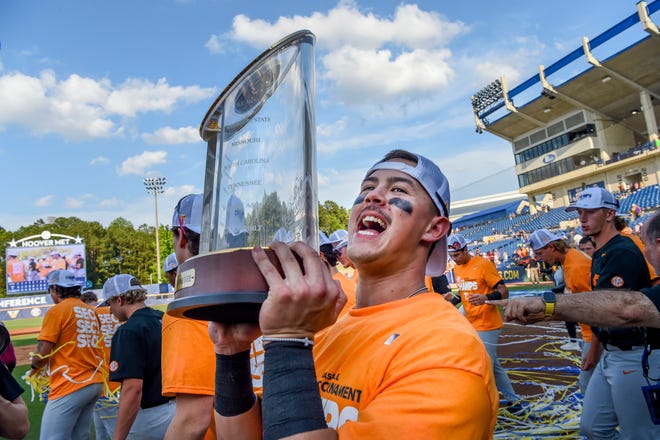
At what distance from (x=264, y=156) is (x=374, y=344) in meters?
0.80

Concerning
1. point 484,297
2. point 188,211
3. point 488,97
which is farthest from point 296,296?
point 488,97

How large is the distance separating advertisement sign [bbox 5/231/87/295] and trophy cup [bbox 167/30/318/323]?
42359 millimetres

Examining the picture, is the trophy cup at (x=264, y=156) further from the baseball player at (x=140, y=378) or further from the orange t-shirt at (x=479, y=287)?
the orange t-shirt at (x=479, y=287)

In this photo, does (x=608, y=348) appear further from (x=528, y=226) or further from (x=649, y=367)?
(x=528, y=226)

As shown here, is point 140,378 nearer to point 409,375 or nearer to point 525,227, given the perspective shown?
point 409,375

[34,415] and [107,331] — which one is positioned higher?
[107,331]

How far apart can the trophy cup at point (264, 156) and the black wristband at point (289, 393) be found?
1.18 ft

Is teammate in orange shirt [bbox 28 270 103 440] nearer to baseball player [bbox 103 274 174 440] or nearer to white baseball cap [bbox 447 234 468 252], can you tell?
baseball player [bbox 103 274 174 440]

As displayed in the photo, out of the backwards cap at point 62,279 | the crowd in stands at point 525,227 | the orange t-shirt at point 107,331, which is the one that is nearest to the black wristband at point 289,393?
the orange t-shirt at point 107,331

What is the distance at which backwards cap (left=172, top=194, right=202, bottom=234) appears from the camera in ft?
8.02

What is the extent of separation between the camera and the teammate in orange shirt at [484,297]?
6.64 metres

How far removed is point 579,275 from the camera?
5.63 m

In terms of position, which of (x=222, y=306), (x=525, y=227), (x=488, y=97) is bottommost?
(x=222, y=306)

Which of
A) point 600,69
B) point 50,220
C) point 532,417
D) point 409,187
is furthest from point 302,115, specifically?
point 50,220
